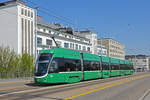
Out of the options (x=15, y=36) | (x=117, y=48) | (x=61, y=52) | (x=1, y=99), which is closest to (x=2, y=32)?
(x=15, y=36)

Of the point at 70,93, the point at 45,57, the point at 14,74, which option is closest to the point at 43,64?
the point at 45,57

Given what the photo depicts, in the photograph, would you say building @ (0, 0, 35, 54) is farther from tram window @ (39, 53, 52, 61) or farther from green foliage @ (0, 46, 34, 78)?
tram window @ (39, 53, 52, 61)

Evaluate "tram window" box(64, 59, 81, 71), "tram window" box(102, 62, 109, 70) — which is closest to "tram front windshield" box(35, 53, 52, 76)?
"tram window" box(64, 59, 81, 71)

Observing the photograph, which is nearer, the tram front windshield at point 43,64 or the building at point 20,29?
Result: the tram front windshield at point 43,64

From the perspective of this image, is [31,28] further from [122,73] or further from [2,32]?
[122,73]

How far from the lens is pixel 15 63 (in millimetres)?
39281

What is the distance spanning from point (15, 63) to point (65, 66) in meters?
20.0

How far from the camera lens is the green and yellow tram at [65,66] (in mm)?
19453

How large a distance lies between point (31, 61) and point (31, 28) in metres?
8.67

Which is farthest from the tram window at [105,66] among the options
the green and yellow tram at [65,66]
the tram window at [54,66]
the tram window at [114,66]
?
the tram window at [54,66]

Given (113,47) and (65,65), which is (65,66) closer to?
(65,65)

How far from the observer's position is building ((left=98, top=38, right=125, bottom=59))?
366 ft

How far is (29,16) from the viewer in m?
47.4

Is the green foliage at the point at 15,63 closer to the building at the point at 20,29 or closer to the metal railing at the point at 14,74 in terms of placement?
the metal railing at the point at 14,74
